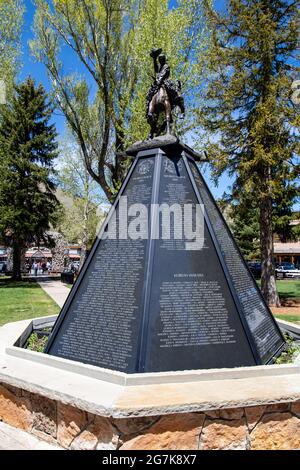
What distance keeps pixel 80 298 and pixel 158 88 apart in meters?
3.20

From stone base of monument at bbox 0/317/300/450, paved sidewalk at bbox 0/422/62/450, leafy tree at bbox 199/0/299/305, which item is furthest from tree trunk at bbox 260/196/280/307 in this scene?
paved sidewalk at bbox 0/422/62/450

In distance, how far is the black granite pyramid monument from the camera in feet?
12.3

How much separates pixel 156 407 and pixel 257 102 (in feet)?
48.8

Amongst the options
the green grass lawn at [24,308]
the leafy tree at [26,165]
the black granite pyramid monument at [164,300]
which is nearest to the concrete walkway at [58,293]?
the green grass lawn at [24,308]

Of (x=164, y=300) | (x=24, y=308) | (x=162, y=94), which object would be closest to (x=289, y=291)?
(x=24, y=308)

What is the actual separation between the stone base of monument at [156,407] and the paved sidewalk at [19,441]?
0.06 m

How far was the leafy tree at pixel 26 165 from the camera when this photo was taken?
2528 centimetres

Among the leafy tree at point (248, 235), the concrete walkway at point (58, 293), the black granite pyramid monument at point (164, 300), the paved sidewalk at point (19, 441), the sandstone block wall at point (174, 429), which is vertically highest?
the leafy tree at point (248, 235)

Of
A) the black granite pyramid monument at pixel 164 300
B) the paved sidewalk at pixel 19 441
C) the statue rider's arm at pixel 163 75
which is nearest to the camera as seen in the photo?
the paved sidewalk at pixel 19 441

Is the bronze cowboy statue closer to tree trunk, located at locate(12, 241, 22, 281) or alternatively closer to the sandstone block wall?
the sandstone block wall

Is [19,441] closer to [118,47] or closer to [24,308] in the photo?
[24,308]

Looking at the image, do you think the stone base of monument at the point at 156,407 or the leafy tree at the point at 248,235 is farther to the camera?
the leafy tree at the point at 248,235

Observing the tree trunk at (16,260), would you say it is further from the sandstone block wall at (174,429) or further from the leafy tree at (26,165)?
the sandstone block wall at (174,429)
